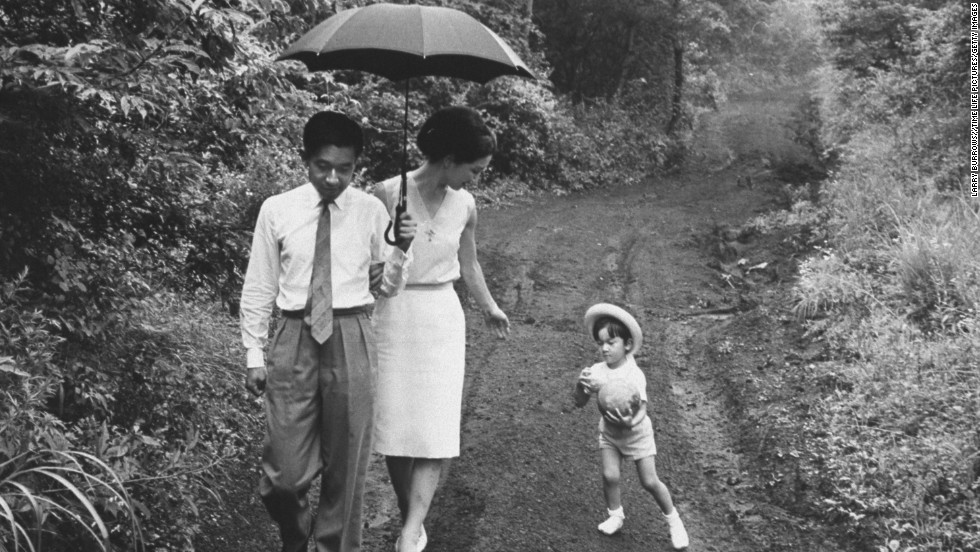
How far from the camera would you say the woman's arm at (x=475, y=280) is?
4.53 meters

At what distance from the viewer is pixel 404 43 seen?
12.6 ft

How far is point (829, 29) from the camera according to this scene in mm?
19391

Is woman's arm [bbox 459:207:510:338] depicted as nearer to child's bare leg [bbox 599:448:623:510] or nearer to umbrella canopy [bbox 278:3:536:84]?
umbrella canopy [bbox 278:3:536:84]

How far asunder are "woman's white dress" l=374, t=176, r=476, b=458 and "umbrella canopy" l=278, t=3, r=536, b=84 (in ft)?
1.89

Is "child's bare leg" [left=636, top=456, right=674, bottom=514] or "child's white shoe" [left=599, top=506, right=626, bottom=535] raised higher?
"child's bare leg" [left=636, top=456, right=674, bottom=514]

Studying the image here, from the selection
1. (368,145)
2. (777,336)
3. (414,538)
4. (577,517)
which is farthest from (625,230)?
(414,538)

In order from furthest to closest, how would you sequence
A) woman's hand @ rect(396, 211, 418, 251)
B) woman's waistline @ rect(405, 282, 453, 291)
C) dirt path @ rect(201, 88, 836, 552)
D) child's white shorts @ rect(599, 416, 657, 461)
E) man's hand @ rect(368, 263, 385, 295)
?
dirt path @ rect(201, 88, 836, 552) < child's white shorts @ rect(599, 416, 657, 461) < woman's waistline @ rect(405, 282, 453, 291) < man's hand @ rect(368, 263, 385, 295) < woman's hand @ rect(396, 211, 418, 251)

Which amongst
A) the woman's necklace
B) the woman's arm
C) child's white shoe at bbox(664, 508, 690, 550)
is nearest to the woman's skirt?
the woman's necklace

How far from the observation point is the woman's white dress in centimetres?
421

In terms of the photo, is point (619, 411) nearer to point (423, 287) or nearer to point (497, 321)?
point (497, 321)

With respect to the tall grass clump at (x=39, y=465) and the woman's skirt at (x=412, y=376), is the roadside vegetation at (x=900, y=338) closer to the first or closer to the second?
the woman's skirt at (x=412, y=376)

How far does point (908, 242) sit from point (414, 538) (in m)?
6.35

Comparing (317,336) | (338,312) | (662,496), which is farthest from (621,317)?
(317,336)

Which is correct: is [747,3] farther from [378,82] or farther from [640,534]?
[640,534]
